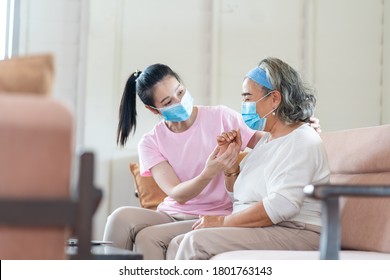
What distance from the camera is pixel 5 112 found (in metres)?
1.17

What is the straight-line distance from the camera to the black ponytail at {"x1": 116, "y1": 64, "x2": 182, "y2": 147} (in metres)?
2.79

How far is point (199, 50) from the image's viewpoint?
395 centimetres

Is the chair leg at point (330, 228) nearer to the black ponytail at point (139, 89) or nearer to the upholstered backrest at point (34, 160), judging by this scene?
the upholstered backrest at point (34, 160)

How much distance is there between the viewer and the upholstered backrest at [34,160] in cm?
117

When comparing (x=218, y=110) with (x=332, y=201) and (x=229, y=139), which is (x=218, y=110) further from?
(x=332, y=201)

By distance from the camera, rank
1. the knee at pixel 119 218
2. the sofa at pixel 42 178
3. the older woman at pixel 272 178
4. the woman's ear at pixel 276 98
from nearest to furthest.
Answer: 1. the sofa at pixel 42 178
2. the older woman at pixel 272 178
3. the woman's ear at pixel 276 98
4. the knee at pixel 119 218

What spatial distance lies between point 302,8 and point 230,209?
68.9 inches

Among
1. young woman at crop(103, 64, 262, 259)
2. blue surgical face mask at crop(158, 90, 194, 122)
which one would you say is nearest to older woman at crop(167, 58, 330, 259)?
young woman at crop(103, 64, 262, 259)

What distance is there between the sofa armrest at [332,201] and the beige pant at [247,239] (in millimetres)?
660

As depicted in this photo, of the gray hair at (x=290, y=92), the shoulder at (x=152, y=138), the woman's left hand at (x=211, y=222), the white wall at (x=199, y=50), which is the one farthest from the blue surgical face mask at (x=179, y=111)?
the white wall at (x=199, y=50)

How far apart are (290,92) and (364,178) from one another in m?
0.38

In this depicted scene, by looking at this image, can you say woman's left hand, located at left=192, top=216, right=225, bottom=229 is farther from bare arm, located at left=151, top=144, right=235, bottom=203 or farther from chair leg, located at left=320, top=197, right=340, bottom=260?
chair leg, located at left=320, top=197, right=340, bottom=260

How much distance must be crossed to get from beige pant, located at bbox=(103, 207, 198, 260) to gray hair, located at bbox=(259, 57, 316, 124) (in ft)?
1.85

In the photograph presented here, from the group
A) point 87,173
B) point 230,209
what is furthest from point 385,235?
point 87,173
